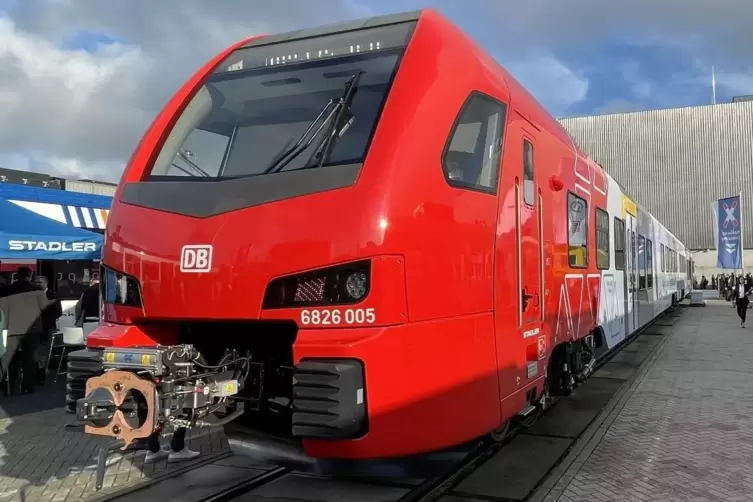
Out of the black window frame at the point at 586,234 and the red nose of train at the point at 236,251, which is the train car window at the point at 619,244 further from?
the red nose of train at the point at 236,251

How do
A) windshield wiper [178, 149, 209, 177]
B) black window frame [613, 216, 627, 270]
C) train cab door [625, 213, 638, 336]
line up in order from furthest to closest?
train cab door [625, 213, 638, 336] → black window frame [613, 216, 627, 270] → windshield wiper [178, 149, 209, 177]

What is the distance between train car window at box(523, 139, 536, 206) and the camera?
4.79 meters

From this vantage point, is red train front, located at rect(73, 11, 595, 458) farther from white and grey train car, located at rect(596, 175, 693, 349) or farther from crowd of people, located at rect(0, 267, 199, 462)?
crowd of people, located at rect(0, 267, 199, 462)

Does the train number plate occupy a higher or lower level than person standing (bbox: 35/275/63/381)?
higher

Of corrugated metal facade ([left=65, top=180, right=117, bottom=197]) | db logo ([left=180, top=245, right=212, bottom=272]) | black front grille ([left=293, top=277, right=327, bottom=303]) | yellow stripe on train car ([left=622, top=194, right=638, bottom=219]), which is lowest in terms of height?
black front grille ([left=293, top=277, right=327, bottom=303])

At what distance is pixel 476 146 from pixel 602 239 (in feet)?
15.1

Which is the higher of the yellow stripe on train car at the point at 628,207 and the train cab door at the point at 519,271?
the yellow stripe on train car at the point at 628,207

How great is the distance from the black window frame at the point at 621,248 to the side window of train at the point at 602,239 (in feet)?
2.19

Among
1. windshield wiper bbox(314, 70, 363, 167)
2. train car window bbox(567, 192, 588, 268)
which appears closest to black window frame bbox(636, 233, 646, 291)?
train car window bbox(567, 192, 588, 268)

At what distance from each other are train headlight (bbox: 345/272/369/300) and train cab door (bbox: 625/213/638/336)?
25.6 ft

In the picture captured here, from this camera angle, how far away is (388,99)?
3740mm

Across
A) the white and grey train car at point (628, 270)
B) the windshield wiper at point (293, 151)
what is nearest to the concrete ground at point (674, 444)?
the white and grey train car at point (628, 270)

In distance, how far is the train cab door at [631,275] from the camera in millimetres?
10406

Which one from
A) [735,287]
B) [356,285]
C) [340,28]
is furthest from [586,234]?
[735,287]
